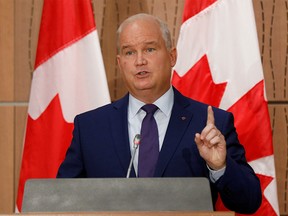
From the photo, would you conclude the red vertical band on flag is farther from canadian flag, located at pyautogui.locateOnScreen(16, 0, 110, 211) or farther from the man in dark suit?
the man in dark suit

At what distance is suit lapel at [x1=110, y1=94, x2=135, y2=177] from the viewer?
2.38m

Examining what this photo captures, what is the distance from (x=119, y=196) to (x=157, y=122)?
746mm

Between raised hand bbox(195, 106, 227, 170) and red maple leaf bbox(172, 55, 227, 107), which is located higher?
red maple leaf bbox(172, 55, 227, 107)

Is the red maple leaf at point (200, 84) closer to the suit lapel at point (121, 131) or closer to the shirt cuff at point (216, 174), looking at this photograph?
the suit lapel at point (121, 131)

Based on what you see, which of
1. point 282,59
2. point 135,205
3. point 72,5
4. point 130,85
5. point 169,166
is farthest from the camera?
point 282,59

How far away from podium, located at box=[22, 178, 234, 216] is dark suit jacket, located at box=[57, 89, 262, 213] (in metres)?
0.43

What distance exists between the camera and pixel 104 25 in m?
3.38

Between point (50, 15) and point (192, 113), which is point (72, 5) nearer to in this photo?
point (50, 15)

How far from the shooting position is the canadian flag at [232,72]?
9.89 feet

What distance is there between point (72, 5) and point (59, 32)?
16 centimetres

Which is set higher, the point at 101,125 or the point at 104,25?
the point at 104,25

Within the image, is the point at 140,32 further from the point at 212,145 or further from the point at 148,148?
the point at 212,145

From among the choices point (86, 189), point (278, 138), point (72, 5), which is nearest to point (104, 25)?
point (72, 5)

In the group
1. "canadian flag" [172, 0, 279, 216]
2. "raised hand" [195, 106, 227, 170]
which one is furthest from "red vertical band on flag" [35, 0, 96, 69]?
"raised hand" [195, 106, 227, 170]
